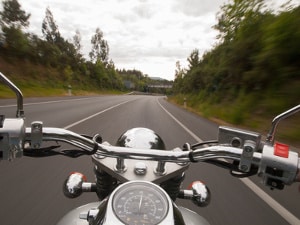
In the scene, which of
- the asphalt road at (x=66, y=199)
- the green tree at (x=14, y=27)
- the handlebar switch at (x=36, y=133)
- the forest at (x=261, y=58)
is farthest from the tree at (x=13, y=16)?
the handlebar switch at (x=36, y=133)

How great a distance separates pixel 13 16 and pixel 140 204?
126 ft

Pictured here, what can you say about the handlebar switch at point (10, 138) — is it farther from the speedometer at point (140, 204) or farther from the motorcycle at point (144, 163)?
the speedometer at point (140, 204)

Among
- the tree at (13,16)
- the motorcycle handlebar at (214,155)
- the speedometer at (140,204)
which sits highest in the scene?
the tree at (13,16)

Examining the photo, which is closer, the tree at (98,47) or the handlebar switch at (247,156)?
the handlebar switch at (247,156)

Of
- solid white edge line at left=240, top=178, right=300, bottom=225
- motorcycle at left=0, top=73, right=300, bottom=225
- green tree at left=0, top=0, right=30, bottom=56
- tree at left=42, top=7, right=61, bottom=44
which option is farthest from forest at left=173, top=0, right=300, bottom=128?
tree at left=42, top=7, right=61, bottom=44

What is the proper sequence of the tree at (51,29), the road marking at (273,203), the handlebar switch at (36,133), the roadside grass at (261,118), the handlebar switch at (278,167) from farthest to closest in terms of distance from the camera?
the tree at (51,29) < the roadside grass at (261,118) < the road marking at (273,203) < the handlebar switch at (36,133) < the handlebar switch at (278,167)

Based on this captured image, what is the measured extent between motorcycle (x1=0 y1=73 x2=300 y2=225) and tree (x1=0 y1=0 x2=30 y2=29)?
1372 inches

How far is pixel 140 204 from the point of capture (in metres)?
1.07

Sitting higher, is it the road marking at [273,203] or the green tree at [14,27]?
the green tree at [14,27]

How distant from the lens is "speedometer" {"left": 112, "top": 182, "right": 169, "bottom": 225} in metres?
1.00

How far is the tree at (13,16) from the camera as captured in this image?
106 ft

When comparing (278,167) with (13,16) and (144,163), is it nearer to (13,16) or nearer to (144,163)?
(144,163)

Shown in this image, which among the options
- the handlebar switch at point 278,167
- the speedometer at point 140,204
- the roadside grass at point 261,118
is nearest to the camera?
the speedometer at point 140,204

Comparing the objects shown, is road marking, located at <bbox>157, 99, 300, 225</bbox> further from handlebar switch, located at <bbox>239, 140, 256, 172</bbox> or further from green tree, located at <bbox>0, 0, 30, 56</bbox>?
green tree, located at <bbox>0, 0, 30, 56</bbox>
